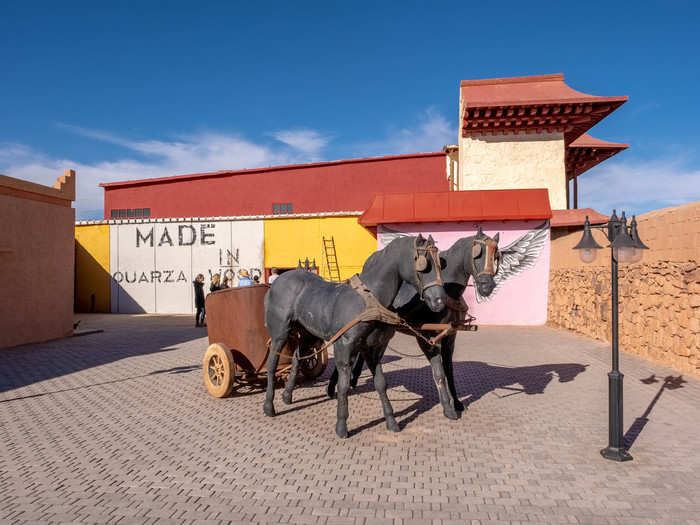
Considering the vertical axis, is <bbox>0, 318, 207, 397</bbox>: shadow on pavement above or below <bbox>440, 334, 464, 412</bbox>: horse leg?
below

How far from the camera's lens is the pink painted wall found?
16.4 metres

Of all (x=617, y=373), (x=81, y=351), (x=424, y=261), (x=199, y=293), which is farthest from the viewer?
(x=199, y=293)

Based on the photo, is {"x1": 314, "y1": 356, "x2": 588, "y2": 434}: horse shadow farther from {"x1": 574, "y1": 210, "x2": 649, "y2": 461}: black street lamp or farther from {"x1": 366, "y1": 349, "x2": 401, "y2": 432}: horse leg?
{"x1": 574, "y1": 210, "x2": 649, "y2": 461}: black street lamp

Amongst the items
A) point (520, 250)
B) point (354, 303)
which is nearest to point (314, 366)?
point (354, 303)

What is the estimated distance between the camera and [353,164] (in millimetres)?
25000

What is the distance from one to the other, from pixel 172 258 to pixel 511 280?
15.6 metres

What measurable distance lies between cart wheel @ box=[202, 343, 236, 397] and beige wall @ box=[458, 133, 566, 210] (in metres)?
14.0

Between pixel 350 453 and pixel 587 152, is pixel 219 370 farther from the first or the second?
pixel 587 152

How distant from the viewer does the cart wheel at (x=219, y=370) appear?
6961 millimetres

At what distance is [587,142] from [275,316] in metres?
21.1

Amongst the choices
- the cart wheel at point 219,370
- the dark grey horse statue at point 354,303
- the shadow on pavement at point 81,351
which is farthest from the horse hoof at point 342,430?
the shadow on pavement at point 81,351

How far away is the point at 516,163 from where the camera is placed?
18.4 meters

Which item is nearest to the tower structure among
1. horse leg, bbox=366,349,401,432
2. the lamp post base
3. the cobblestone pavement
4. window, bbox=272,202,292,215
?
window, bbox=272,202,292,215

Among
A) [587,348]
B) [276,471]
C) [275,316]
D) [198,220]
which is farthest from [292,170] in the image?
[276,471]
